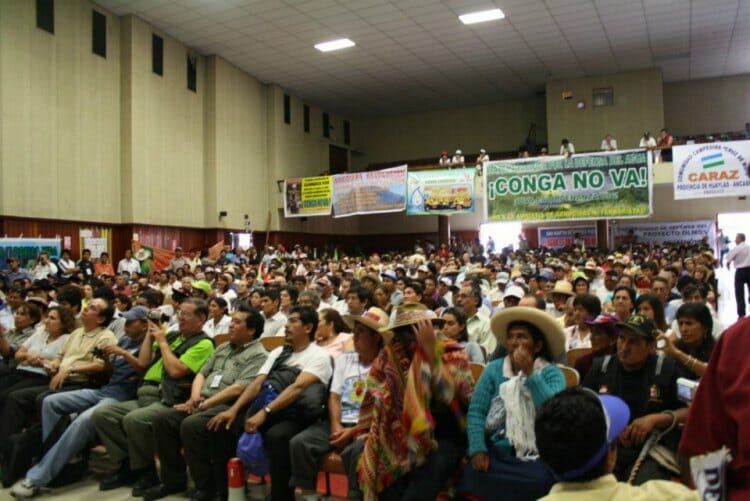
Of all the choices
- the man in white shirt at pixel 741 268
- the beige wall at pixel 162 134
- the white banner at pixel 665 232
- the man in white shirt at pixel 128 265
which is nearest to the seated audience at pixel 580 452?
the man in white shirt at pixel 741 268

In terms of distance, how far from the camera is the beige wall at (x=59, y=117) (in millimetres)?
10914

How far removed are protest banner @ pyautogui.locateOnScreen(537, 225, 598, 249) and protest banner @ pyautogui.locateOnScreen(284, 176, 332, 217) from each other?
8225 mm

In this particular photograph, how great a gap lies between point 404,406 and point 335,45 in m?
14.8

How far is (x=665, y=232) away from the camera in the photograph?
18.7 m

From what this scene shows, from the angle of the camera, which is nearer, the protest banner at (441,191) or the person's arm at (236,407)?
the person's arm at (236,407)

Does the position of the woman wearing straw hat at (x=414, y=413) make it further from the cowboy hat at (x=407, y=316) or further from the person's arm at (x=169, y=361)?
the person's arm at (x=169, y=361)

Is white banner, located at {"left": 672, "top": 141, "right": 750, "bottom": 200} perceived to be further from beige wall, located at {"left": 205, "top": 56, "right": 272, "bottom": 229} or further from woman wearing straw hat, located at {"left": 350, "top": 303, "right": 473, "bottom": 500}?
beige wall, located at {"left": 205, "top": 56, "right": 272, "bottom": 229}

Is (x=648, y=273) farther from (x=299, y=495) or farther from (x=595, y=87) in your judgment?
(x=595, y=87)

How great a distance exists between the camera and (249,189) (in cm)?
1764

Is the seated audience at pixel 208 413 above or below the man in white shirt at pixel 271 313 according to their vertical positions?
below

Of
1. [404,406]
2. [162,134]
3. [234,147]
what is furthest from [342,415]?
[234,147]

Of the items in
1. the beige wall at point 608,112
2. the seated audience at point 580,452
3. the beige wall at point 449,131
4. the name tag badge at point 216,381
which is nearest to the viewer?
the seated audience at point 580,452

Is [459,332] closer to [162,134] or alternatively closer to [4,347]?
[4,347]

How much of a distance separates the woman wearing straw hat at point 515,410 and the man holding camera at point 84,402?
Answer: 2656mm
